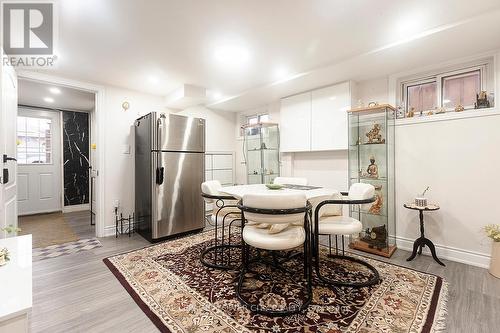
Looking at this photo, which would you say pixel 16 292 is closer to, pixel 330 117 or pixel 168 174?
pixel 168 174

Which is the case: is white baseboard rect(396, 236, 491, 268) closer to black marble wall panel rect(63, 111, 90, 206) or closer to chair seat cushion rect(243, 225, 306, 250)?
chair seat cushion rect(243, 225, 306, 250)

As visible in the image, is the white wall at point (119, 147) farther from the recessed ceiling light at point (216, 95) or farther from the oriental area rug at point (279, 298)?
the oriental area rug at point (279, 298)

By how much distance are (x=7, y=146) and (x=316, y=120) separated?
377cm

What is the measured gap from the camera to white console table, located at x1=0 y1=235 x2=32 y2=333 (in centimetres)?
83

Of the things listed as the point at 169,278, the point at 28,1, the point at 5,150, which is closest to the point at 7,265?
the point at 169,278

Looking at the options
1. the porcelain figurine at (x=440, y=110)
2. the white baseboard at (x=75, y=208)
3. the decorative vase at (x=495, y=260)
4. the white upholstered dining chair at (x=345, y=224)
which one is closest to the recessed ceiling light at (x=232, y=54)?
the white upholstered dining chair at (x=345, y=224)

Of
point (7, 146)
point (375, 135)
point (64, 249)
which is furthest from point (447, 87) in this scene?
point (64, 249)

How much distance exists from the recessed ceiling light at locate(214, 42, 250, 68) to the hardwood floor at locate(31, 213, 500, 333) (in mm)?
2565

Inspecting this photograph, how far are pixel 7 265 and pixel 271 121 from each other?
3989 millimetres

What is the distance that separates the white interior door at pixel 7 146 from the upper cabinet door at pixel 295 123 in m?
3.52

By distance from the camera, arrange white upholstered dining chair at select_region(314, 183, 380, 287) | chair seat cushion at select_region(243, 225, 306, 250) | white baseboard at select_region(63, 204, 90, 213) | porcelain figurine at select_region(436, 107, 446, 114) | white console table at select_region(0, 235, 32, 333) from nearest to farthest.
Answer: white console table at select_region(0, 235, 32, 333), chair seat cushion at select_region(243, 225, 306, 250), white upholstered dining chair at select_region(314, 183, 380, 287), porcelain figurine at select_region(436, 107, 446, 114), white baseboard at select_region(63, 204, 90, 213)

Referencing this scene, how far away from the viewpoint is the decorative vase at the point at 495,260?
2227 millimetres

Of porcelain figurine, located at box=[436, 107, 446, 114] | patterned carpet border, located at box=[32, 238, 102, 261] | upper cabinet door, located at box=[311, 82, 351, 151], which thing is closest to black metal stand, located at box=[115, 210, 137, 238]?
patterned carpet border, located at box=[32, 238, 102, 261]

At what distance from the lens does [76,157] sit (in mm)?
5570
